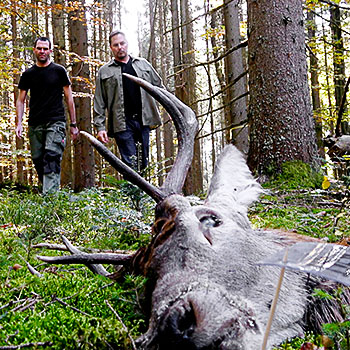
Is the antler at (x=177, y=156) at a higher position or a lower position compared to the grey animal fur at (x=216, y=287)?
higher

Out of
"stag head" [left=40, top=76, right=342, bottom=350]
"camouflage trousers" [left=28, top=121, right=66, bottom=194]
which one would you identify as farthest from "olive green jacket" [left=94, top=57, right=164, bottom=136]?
"stag head" [left=40, top=76, right=342, bottom=350]

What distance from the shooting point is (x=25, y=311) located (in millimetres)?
1981

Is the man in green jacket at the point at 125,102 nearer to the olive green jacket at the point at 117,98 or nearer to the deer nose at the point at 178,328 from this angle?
the olive green jacket at the point at 117,98

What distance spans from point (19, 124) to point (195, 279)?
7141 mm

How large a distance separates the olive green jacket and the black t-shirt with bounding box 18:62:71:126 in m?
1.18

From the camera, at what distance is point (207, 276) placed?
5.70ft

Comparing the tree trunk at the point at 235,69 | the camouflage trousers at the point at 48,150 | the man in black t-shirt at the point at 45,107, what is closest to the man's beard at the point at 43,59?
the man in black t-shirt at the point at 45,107

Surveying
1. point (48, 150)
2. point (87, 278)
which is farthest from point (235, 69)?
point (87, 278)

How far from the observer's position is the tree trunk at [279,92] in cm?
602

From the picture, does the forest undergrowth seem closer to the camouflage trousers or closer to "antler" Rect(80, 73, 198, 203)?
"antler" Rect(80, 73, 198, 203)

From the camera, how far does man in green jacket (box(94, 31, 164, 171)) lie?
6848mm

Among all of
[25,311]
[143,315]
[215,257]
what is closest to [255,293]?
[215,257]

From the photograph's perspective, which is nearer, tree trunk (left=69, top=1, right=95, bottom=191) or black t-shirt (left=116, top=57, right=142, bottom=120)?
black t-shirt (left=116, top=57, right=142, bottom=120)

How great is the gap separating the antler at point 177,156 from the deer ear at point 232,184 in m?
0.25
